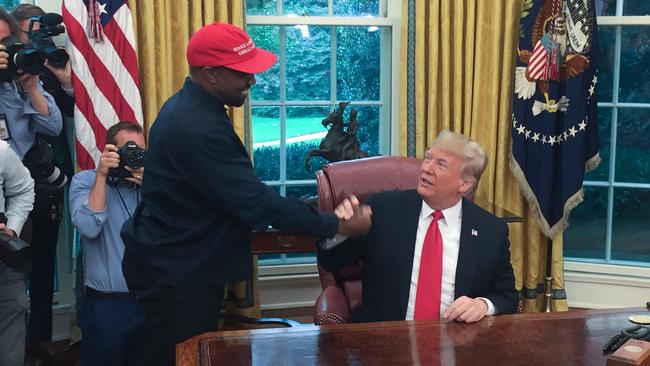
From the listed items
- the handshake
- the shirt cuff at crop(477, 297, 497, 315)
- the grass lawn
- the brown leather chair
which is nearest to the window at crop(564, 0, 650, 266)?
the grass lawn

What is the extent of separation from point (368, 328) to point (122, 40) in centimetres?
198

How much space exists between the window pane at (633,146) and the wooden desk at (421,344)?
2309 mm

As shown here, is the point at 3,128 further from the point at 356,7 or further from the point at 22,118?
the point at 356,7

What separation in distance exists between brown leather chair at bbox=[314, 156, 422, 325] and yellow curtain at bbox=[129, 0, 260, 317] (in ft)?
3.49

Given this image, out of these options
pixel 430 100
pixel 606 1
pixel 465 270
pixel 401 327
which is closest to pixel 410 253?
pixel 465 270

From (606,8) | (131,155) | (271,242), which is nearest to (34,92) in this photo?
(131,155)

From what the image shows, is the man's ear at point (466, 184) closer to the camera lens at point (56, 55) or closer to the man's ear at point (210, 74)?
the man's ear at point (210, 74)

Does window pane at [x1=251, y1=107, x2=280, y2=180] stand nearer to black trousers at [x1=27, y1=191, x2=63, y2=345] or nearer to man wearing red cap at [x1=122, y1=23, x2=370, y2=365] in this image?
black trousers at [x1=27, y1=191, x2=63, y2=345]

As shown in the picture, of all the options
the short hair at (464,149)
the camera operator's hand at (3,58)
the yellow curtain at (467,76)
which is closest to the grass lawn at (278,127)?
the yellow curtain at (467,76)

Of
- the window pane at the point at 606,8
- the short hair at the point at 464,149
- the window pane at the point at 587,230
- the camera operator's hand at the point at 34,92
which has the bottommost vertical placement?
the window pane at the point at 587,230

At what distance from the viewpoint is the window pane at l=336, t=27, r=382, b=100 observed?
3918 millimetres

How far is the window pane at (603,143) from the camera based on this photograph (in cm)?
396

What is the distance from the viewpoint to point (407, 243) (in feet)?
Result: 7.19

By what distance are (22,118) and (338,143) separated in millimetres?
1423
